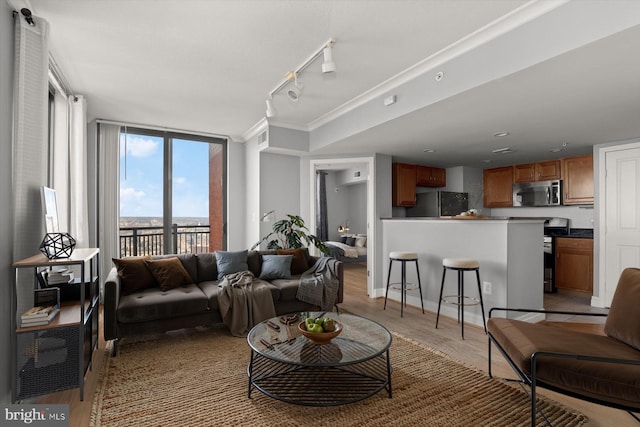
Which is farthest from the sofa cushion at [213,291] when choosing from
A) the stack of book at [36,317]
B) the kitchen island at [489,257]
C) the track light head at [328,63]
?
the track light head at [328,63]

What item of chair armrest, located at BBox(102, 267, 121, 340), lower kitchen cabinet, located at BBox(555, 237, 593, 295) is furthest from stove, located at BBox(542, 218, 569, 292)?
chair armrest, located at BBox(102, 267, 121, 340)

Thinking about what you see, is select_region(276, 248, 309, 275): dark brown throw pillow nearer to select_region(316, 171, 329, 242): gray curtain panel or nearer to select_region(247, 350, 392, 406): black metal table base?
select_region(247, 350, 392, 406): black metal table base

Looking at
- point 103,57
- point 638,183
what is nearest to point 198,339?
point 103,57

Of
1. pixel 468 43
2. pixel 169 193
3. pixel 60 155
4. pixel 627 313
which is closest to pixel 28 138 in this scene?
pixel 60 155

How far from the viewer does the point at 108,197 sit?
4.48 metres

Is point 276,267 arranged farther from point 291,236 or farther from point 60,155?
point 60,155

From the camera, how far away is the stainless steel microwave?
5398 mm

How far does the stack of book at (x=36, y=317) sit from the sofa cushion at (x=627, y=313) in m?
3.50

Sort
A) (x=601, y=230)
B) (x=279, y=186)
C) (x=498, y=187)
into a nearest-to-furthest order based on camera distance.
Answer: (x=601, y=230), (x=279, y=186), (x=498, y=187)

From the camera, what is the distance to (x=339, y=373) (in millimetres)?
2346

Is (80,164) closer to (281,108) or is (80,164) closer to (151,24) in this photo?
(151,24)

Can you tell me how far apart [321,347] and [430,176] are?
4649 millimetres

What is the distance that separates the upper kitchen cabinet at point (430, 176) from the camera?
6012 millimetres

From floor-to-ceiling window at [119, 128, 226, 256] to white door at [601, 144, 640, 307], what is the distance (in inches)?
221
